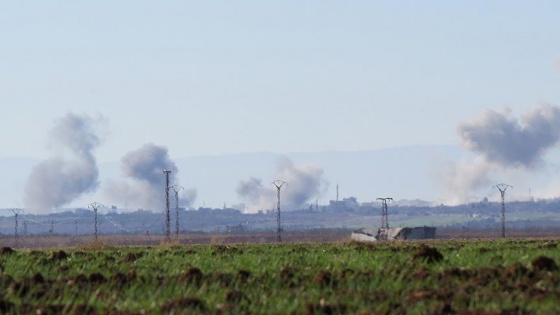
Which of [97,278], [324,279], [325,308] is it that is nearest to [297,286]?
[324,279]

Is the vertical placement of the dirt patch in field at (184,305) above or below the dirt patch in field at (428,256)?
below

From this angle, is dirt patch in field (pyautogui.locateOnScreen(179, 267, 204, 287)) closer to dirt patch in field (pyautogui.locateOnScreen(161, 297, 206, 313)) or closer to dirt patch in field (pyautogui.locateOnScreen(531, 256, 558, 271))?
dirt patch in field (pyautogui.locateOnScreen(161, 297, 206, 313))

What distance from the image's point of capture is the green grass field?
21281mm

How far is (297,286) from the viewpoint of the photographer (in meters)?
25.1

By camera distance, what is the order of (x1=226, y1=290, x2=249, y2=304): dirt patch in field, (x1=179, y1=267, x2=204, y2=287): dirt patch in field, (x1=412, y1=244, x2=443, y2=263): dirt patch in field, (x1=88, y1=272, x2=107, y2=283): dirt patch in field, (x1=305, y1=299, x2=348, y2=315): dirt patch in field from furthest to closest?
(x1=412, y1=244, x2=443, y2=263): dirt patch in field < (x1=88, y1=272, x2=107, y2=283): dirt patch in field < (x1=179, y1=267, x2=204, y2=287): dirt patch in field < (x1=226, y1=290, x2=249, y2=304): dirt patch in field < (x1=305, y1=299, x2=348, y2=315): dirt patch in field

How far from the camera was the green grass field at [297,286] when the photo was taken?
21.3 meters

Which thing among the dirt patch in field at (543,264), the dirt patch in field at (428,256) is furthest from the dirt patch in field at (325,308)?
the dirt patch in field at (428,256)

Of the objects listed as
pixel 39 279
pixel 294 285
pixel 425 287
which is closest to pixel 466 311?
pixel 425 287

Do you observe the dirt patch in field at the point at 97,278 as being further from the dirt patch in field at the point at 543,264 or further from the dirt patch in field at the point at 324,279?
the dirt patch in field at the point at 543,264

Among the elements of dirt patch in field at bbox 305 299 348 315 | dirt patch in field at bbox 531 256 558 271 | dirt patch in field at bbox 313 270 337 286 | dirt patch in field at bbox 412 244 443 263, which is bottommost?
dirt patch in field at bbox 305 299 348 315

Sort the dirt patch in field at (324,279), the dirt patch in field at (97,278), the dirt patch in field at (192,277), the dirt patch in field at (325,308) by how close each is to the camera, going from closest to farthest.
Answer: the dirt patch in field at (325,308), the dirt patch in field at (324,279), the dirt patch in field at (192,277), the dirt patch in field at (97,278)

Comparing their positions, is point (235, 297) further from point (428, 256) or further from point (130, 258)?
point (130, 258)

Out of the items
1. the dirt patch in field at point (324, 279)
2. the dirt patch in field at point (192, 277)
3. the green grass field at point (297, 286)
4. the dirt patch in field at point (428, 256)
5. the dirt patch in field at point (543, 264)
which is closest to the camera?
the green grass field at point (297, 286)

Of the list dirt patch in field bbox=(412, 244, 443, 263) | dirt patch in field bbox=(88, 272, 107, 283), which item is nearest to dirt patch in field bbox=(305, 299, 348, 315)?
dirt patch in field bbox=(88, 272, 107, 283)
